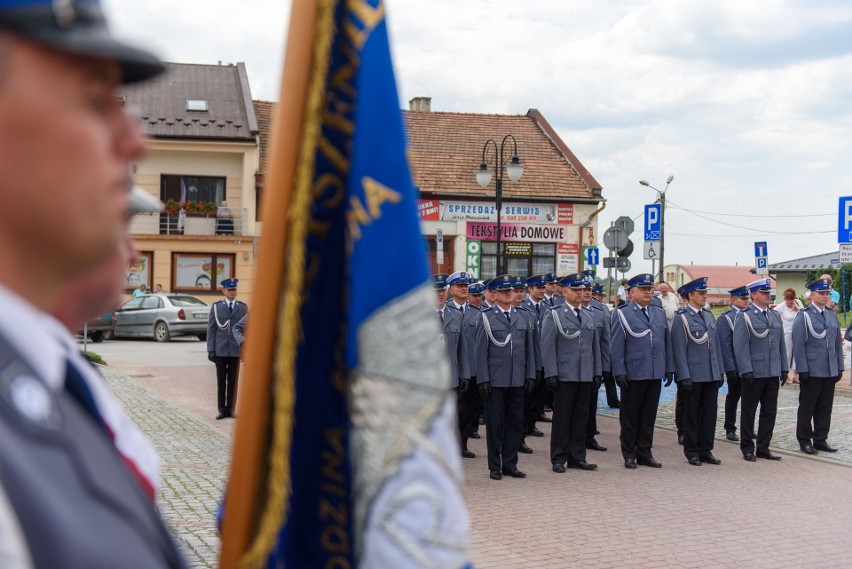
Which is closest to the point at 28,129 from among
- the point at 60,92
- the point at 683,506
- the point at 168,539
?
the point at 60,92

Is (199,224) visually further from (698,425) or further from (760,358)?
(698,425)

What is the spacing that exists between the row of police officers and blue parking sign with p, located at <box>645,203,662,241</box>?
7.42m

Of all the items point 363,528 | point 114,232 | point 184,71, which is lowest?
point 363,528

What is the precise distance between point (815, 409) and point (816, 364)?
0.61 metres

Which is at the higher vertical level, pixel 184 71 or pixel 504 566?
pixel 184 71

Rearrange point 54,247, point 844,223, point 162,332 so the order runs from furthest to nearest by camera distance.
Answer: point 162,332 < point 844,223 < point 54,247

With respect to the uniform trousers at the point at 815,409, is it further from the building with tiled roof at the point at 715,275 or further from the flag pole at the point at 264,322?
the building with tiled roof at the point at 715,275

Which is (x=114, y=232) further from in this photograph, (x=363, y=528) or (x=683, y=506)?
(x=683, y=506)

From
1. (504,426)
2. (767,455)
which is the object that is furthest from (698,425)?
(504,426)

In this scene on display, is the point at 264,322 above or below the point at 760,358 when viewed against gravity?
above

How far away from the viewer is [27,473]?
2.84 feet

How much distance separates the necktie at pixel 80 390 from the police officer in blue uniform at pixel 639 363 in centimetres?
1052

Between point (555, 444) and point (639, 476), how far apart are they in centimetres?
97

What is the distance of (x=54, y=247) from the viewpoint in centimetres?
95
